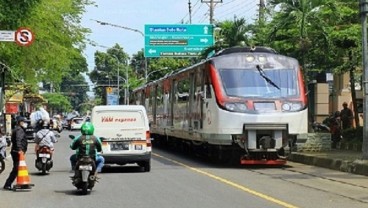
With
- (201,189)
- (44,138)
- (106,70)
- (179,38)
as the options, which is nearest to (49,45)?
(179,38)

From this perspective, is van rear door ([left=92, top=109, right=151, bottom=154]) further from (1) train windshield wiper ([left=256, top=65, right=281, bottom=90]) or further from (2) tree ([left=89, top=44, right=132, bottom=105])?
(2) tree ([left=89, top=44, right=132, bottom=105])

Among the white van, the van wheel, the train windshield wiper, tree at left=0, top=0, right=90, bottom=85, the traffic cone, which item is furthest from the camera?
tree at left=0, top=0, right=90, bottom=85

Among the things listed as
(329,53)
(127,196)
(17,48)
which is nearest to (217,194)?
(127,196)

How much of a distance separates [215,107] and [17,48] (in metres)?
16.2

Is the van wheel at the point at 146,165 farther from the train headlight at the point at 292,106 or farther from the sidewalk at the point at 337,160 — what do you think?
the sidewalk at the point at 337,160

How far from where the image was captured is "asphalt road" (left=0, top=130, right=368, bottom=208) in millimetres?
13000

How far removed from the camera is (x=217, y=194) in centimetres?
1412

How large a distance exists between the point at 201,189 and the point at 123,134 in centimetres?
471

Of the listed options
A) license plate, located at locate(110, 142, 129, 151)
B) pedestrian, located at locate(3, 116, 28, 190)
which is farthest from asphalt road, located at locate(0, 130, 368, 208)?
license plate, located at locate(110, 142, 129, 151)

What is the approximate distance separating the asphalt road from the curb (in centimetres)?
30

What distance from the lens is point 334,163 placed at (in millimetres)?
20500

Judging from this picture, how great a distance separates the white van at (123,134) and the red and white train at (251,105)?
238cm

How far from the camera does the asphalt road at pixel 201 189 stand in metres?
13.0

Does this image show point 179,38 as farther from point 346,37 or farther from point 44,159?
point 44,159
